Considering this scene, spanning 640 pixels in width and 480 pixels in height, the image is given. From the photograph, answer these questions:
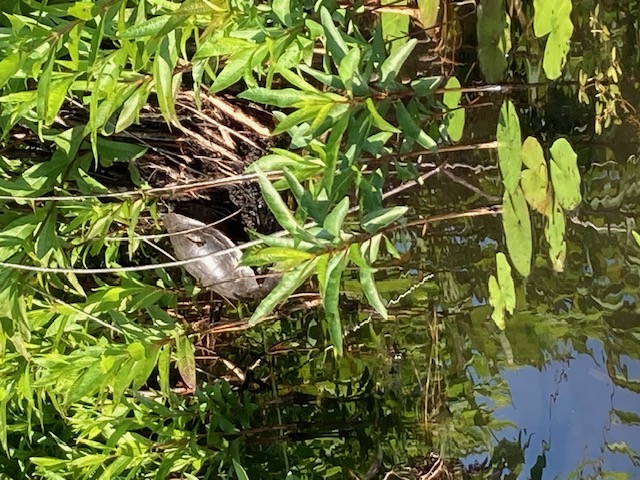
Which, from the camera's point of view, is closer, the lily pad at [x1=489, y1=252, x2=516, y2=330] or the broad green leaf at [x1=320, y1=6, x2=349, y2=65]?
the broad green leaf at [x1=320, y1=6, x2=349, y2=65]

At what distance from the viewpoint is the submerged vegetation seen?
3.19ft

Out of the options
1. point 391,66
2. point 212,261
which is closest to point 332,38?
point 391,66

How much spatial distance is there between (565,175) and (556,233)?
0.39 ft

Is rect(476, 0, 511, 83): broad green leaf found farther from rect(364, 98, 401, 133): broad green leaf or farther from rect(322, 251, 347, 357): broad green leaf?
rect(322, 251, 347, 357): broad green leaf

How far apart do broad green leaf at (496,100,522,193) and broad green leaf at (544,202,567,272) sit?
3.0 inches

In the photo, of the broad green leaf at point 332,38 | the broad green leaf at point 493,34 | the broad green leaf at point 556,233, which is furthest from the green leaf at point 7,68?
the broad green leaf at point 556,233

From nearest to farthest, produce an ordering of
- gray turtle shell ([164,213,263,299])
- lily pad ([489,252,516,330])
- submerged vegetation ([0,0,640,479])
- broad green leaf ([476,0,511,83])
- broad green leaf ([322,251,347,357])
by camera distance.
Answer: broad green leaf ([322,251,347,357]), submerged vegetation ([0,0,640,479]), broad green leaf ([476,0,511,83]), lily pad ([489,252,516,330]), gray turtle shell ([164,213,263,299])

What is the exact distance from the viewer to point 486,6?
3.59ft

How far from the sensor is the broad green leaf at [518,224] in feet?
3.43

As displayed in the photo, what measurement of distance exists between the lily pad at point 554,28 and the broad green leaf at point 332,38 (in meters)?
0.30

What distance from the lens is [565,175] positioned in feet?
3.34

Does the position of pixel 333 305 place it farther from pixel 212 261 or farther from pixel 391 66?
pixel 212 261

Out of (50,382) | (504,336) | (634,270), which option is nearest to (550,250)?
(634,270)

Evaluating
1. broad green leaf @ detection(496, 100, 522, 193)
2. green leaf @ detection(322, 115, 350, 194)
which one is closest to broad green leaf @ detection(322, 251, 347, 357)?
green leaf @ detection(322, 115, 350, 194)
